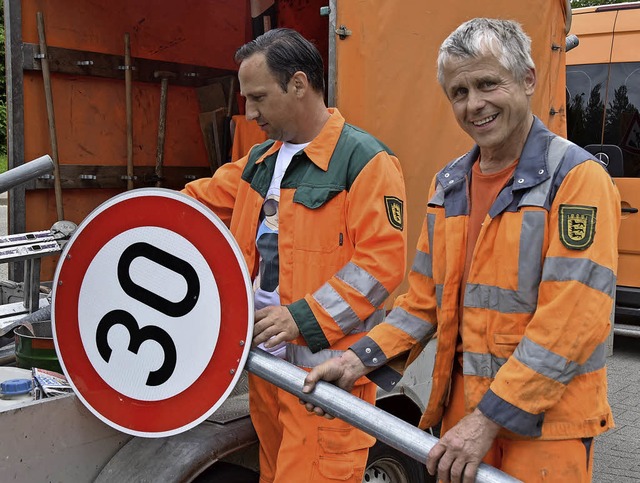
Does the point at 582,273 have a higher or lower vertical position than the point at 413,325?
higher

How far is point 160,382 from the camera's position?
1.85m

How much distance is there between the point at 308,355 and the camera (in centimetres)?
239

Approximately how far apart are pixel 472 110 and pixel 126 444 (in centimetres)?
148

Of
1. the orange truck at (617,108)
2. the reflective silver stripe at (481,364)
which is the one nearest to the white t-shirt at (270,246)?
the reflective silver stripe at (481,364)

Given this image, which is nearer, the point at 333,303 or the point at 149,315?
the point at 149,315

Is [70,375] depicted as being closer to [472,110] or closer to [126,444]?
[126,444]

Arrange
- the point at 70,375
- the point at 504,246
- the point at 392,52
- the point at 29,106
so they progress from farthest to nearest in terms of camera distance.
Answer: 1. the point at 29,106
2. the point at 392,52
3. the point at 70,375
4. the point at 504,246

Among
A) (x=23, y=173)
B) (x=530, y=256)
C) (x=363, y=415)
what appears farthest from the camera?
(x=23, y=173)

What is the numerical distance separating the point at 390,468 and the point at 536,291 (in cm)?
163

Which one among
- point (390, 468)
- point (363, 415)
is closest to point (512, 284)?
point (363, 415)

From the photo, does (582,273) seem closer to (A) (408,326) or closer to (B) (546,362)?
(B) (546,362)

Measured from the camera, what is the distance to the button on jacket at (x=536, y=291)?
1677 mm

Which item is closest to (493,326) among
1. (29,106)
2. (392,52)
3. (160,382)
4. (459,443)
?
(459,443)

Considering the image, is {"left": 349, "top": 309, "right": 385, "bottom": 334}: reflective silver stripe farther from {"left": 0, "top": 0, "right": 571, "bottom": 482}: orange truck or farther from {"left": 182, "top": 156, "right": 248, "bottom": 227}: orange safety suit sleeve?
{"left": 182, "top": 156, "right": 248, "bottom": 227}: orange safety suit sleeve
